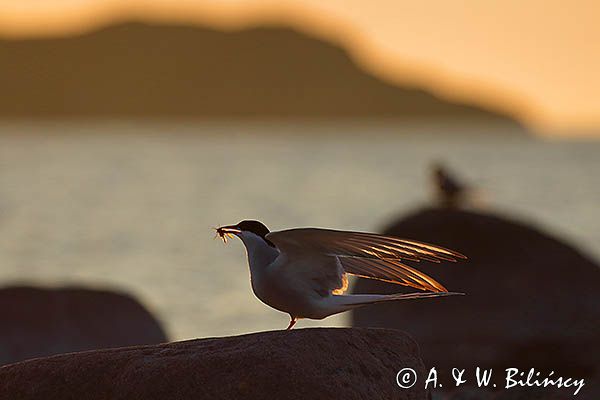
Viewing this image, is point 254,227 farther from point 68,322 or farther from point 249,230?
point 68,322

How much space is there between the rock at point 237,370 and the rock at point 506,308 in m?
7.21

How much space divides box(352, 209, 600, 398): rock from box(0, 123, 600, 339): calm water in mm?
3375

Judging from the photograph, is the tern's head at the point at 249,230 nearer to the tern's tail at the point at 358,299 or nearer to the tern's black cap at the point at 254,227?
the tern's black cap at the point at 254,227

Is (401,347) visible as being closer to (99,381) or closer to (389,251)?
(389,251)

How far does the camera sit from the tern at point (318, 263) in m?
8.95

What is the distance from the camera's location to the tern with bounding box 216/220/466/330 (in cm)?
895

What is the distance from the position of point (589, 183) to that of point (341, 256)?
2960 inches

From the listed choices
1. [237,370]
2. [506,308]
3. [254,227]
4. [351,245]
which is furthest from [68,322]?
[351,245]

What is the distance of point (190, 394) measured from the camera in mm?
8969

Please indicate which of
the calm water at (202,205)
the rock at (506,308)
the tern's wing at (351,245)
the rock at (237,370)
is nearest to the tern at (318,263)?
the tern's wing at (351,245)

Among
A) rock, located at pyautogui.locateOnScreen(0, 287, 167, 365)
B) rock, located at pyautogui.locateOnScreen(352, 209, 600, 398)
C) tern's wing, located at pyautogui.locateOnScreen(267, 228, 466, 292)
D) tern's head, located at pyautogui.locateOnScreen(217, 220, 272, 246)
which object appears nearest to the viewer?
tern's wing, located at pyautogui.locateOnScreen(267, 228, 466, 292)

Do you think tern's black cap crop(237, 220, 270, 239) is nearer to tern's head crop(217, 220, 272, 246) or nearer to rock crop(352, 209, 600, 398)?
tern's head crop(217, 220, 272, 246)

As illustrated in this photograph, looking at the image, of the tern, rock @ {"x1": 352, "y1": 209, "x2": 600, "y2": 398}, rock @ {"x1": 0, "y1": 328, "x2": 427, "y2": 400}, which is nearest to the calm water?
rock @ {"x1": 352, "y1": 209, "x2": 600, "y2": 398}

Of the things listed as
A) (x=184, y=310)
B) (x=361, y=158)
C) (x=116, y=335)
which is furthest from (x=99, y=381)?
(x=361, y=158)
